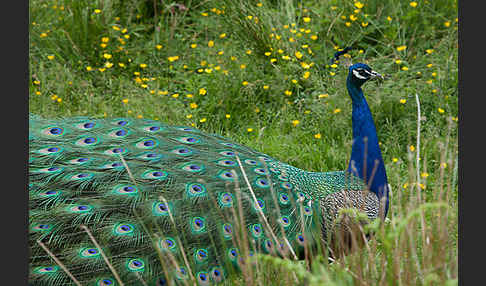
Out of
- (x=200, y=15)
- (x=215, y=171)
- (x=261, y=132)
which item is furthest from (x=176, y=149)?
(x=200, y=15)

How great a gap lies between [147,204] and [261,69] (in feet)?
8.81

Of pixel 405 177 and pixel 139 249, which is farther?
pixel 405 177

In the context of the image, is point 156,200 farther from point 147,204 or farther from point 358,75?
point 358,75

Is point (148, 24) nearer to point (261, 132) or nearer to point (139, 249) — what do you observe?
point (261, 132)

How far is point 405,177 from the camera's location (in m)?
4.07

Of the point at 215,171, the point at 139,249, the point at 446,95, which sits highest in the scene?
the point at 446,95

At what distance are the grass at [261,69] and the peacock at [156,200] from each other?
104 cm

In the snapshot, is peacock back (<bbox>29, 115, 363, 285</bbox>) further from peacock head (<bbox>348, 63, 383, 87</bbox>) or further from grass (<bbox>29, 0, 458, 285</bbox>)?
grass (<bbox>29, 0, 458, 285</bbox>)

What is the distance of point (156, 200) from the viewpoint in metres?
2.92

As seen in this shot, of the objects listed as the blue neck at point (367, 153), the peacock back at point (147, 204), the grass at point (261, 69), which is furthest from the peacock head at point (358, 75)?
the grass at point (261, 69)

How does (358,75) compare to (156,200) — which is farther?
(358,75)

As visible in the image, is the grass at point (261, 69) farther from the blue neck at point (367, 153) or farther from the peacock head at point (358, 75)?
the peacock head at point (358, 75)

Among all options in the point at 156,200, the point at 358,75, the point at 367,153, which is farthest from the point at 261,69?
the point at 156,200

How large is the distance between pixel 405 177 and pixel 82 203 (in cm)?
214
